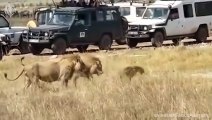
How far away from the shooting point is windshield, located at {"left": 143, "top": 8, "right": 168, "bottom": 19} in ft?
93.5

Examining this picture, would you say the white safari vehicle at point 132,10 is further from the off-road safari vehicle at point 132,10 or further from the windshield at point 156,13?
the windshield at point 156,13

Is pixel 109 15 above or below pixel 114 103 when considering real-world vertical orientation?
above

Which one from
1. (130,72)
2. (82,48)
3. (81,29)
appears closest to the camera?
(130,72)

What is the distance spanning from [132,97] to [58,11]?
57.7 ft

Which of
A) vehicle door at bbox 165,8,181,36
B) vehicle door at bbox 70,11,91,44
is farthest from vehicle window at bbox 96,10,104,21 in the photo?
vehicle door at bbox 165,8,181,36

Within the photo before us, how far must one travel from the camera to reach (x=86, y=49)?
2753 centimetres

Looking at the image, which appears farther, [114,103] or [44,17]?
[44,17]

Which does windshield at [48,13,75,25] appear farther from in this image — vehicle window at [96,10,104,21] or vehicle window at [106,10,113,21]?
vehicle window at [106,10,113,21]

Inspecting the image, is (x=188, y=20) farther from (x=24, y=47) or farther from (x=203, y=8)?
(x=24, y=47)

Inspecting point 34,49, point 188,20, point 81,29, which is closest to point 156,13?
point 188,20

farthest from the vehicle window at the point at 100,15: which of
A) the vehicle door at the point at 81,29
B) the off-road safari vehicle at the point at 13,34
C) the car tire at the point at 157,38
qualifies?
the off-road safari vehicle at the point at 13,34

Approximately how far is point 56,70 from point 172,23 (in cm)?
1651

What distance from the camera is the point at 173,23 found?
28656 mm

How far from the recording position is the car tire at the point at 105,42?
27109 millimetres
